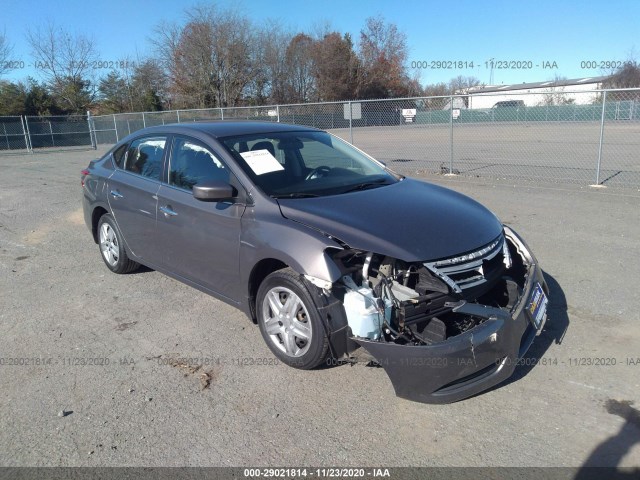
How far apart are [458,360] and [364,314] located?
58 centimetres

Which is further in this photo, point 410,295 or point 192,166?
point 192,166

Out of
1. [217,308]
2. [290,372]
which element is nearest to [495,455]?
[290,372]

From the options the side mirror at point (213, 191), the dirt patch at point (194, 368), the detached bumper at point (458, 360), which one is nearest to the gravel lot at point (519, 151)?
the detached bumper at point (458, 360)

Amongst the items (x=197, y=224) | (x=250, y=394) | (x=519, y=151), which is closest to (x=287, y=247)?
(x=250, y=394)

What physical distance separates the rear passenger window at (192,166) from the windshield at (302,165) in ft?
0.56

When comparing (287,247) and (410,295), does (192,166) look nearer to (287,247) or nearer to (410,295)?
(287,247)

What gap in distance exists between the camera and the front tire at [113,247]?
520 centimetres

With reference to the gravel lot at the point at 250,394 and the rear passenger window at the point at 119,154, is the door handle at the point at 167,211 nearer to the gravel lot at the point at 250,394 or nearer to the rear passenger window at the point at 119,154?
the gravel lot at the point at 250,394

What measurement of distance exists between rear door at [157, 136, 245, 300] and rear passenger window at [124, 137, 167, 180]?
214mm

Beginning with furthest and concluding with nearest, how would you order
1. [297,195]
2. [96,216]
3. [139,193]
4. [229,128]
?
[96,216]
[139,193]
[229,128]
[297,195]

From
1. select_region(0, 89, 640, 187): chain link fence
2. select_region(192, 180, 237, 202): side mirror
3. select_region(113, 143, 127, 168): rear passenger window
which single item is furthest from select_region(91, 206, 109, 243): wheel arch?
select_region(0, 89, 640, 187): chain link fence

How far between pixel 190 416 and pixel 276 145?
2340 millimetres

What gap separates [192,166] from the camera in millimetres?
4203

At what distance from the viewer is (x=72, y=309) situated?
4.59m
